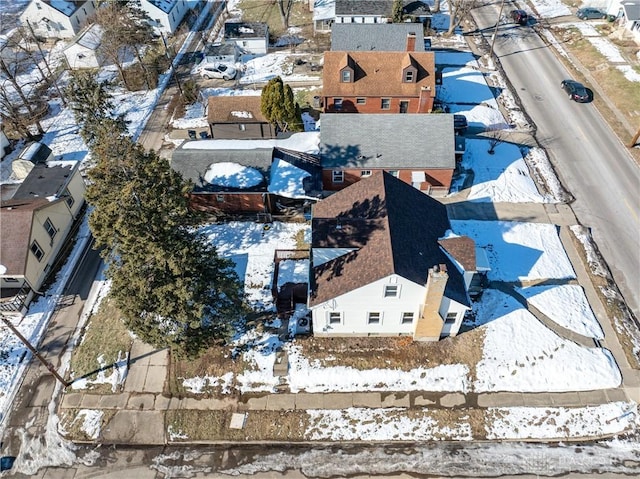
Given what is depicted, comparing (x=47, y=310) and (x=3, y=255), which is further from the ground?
(x=3, y=255)

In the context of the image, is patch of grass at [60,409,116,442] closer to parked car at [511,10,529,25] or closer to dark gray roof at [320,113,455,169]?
dark gray roof at [320,113,455,169]

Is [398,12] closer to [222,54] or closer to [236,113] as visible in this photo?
[222,54]

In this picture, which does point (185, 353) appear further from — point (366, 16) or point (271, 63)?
point (366, 16)

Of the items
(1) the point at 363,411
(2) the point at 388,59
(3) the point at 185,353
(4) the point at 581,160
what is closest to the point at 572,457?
(1) the point at 363,411

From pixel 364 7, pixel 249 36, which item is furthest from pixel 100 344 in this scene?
pixel 364 7

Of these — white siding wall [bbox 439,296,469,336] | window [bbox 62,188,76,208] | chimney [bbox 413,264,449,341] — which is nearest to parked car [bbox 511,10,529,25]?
white siding wall [bbox 439,296,469,336]

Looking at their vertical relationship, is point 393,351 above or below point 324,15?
below
